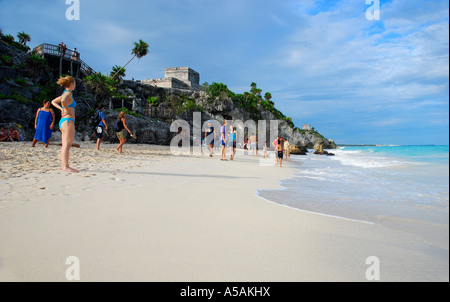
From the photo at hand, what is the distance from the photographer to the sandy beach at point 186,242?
1.59 m

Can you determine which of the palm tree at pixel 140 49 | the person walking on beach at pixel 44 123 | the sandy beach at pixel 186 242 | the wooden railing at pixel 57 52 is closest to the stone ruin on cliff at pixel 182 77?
the palm tree at pixel 140 49

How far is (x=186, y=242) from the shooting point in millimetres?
2033

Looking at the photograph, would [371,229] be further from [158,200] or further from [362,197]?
[158,200]

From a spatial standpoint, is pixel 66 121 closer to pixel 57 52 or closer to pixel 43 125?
pixel 43 125

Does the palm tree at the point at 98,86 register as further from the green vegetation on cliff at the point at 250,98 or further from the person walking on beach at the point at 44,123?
the person walking on beach at the point at 44,123

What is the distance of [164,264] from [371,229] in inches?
90.4

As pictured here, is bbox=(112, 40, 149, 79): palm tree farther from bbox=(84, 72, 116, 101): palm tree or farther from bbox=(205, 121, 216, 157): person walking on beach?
bbox=(205, 121, 216, 157): person walking on beach

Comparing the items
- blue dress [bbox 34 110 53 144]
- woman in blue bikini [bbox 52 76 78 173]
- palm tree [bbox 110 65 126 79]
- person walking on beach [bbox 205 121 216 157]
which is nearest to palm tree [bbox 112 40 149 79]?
palm tree [bbox 110 65 126 79]

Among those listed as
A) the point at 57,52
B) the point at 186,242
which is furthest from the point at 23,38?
the point at 186,242

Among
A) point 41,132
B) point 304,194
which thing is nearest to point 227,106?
point 41,132

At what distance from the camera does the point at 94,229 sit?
87.2 inches
